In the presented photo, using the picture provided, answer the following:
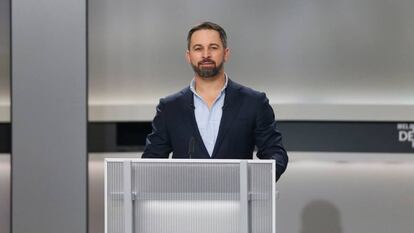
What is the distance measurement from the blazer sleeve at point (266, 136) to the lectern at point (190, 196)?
71 centimetres

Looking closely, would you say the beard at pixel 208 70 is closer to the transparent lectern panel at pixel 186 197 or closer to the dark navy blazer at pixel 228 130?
the dark navy blazer at pixel 228 130

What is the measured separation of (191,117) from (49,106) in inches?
58.2

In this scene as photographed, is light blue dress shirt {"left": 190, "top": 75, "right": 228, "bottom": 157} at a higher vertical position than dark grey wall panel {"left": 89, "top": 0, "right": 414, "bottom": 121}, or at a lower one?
lower

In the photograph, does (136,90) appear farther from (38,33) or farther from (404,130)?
(404,130)

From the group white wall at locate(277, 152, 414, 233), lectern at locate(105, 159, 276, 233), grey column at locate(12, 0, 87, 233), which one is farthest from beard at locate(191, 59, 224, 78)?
grey column at locate(12, 0, 87, 233)

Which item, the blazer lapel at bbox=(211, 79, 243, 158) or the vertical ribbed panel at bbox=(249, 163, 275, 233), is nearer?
the vertical ribbed panel at bbox=(249, 163, 275, 233)

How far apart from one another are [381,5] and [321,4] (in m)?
0.36

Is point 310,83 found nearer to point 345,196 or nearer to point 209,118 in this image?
point 345,196

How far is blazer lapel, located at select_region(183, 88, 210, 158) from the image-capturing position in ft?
9.03

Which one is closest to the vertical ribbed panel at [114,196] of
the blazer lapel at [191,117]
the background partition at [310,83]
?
the blazer lapel at [191,117]

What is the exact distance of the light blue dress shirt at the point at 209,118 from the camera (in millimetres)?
2799

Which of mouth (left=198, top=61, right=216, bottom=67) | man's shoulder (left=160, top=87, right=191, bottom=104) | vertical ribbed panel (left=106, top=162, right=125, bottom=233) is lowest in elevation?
vertical ribbed panel (left=106, top=162, right=125, bottom=233)

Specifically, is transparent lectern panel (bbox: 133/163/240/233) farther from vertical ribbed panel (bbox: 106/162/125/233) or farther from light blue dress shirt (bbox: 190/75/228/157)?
light blue dress shirt (bbox: 190/75/228/157)

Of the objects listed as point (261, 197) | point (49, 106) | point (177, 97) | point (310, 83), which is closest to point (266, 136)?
point (177, 97)
